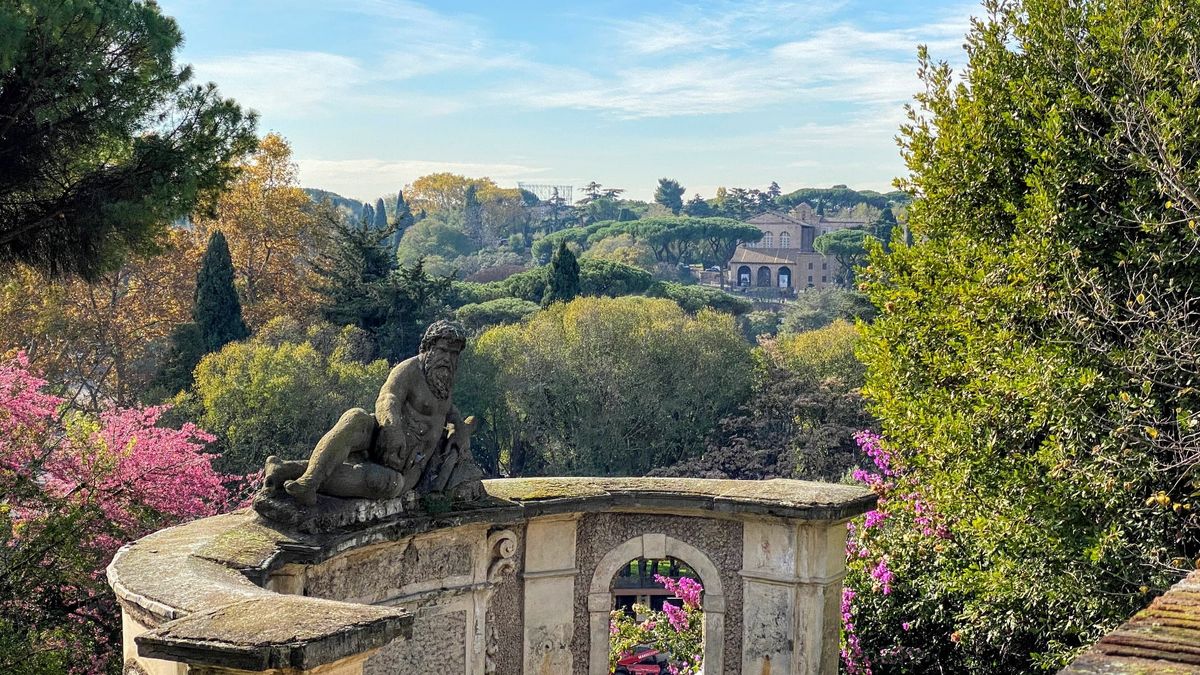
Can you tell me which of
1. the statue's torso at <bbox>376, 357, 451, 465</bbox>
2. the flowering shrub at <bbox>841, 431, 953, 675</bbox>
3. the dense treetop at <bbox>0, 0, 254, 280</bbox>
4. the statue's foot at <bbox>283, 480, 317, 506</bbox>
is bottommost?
the flowering shrub at <bbox>841, 431, 953, 675</bbox>

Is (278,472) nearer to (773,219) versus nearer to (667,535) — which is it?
(667,535)

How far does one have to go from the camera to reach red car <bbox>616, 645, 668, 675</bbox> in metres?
25.5

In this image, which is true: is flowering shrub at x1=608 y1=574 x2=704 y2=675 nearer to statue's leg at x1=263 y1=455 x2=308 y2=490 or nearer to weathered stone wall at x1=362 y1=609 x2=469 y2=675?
weathered stone wall at x1=362 y1=609 x2=469 y2=675

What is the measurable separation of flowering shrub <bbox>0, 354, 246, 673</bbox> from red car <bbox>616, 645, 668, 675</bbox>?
11.7 metres

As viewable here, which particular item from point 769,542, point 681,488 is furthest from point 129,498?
point 769,542

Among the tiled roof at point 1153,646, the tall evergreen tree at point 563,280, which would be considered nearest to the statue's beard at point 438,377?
the tiled roof at point 1153,646

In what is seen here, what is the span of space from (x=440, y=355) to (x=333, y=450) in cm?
126

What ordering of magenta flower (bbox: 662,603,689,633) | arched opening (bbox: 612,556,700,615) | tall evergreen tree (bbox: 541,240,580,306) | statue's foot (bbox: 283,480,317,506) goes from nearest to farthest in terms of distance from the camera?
statue's foot (bbox: 283,480,317,506) < magenta flower (bbox: 662,603,689,633) < arched opening (bbox: 612,556,700,615) < tall evergreen tree (bbox: 541,240,580,306)

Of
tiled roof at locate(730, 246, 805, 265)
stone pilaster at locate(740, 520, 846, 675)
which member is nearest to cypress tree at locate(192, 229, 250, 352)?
stone pilaster at locate(740, 520, 846, 675)

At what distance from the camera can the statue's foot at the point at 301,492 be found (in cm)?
877

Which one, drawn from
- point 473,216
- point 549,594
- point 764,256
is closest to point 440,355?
point 549,594

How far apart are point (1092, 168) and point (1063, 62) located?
1.15 m

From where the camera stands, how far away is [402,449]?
30.9ft

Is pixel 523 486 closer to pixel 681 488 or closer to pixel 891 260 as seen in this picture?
pixel 681 488
